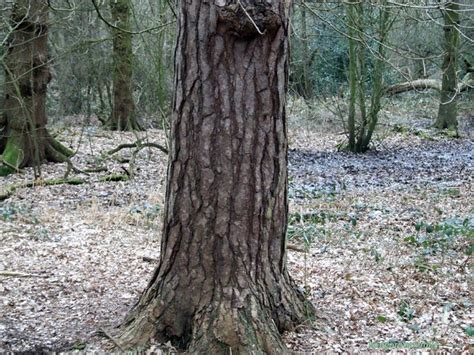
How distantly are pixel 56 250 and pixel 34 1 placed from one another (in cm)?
607

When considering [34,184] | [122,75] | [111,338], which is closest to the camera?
[111,338]

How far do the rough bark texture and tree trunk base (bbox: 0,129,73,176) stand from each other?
8.07 m

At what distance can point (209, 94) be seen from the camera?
130 inches

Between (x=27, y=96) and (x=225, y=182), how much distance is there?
9.14 m

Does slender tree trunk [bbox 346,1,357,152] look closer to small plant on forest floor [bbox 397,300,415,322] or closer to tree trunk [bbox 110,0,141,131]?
tree trunk [bbox 110,0,141,131]

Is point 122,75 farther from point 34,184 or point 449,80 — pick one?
point 449,80

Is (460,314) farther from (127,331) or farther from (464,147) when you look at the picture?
(464,147)

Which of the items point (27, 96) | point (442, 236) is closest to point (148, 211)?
point (442, 236)

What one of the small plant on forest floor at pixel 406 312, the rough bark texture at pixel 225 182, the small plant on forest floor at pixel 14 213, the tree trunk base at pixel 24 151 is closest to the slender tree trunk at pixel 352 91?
the tree trunk base at pixel 24 151

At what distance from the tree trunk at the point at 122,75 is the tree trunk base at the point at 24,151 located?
335 cm

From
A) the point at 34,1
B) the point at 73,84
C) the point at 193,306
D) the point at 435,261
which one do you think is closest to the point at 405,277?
the point at 435,261

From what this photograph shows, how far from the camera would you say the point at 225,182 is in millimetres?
3332

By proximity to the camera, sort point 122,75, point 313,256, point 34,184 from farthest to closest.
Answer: point 122,75 < point 34,184 < point 313,256

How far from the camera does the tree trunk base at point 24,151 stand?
11.1 meters
